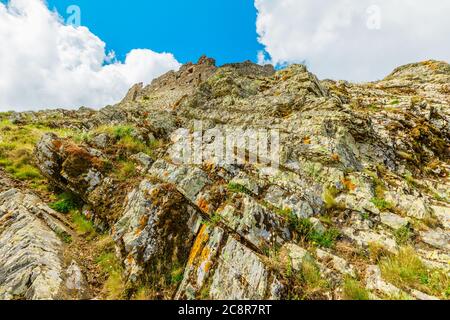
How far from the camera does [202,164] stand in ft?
33.1

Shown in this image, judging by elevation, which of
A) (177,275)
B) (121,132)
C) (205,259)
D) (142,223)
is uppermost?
(121,132)

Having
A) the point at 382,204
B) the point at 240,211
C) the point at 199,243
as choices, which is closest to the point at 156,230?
the point at 199,243

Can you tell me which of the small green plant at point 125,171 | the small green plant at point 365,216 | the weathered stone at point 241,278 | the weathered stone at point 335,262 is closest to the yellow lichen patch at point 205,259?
the weathered stone at point 241,278

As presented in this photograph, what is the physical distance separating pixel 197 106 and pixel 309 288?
12795 mm

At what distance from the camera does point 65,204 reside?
9859mm

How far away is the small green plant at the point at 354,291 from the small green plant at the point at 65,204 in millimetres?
9102

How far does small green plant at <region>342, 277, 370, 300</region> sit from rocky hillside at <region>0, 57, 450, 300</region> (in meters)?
0.02

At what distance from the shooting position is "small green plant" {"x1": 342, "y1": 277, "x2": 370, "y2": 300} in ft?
17.8

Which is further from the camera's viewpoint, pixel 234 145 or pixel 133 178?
pixel 234 145

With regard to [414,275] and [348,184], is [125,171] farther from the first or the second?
[414,275]

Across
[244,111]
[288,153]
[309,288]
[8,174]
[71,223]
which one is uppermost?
[244,111]

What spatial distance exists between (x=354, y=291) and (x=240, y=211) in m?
3.30
